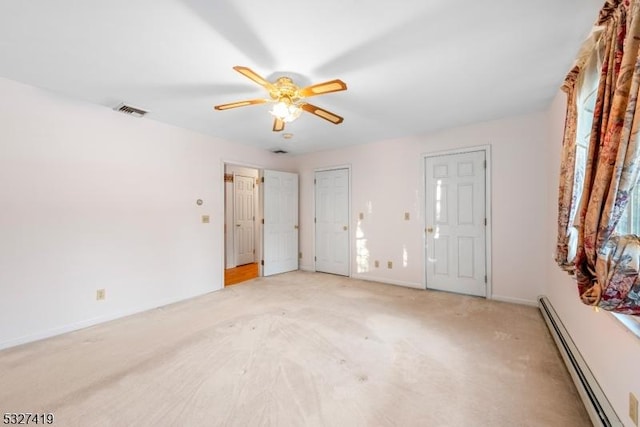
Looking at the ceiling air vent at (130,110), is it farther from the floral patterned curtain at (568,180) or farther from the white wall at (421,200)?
the floral patterned curtain at (568,180)

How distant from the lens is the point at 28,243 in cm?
248

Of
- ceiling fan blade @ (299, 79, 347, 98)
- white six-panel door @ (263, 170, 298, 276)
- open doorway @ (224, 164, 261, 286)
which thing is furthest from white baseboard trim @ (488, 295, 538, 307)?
open doorway @ (224, 164, 261, 286)

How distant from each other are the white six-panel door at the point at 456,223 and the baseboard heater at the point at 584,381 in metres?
1.18

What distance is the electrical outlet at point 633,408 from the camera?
3.91 ft

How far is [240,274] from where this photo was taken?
16.7 ft

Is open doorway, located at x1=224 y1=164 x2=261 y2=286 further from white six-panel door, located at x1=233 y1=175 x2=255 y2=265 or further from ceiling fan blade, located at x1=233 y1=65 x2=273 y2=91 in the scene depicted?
ceiling fan blade, located at x1=233 y1=65 x2=273 y2=91

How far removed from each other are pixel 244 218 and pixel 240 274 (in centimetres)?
144

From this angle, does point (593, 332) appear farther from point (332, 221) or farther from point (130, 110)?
point (130, 110)

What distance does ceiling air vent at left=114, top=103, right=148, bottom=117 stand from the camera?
9.49ft

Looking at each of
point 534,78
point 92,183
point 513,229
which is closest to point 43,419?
point 92,183

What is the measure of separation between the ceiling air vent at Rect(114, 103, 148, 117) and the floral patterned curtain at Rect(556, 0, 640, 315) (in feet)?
12.8

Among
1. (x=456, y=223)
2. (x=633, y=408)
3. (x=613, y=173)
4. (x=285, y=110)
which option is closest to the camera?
(x=613, y=173)

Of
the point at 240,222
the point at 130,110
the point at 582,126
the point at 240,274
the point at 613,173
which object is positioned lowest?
the point at 240,274

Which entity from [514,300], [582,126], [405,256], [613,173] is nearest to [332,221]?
[405,256]
